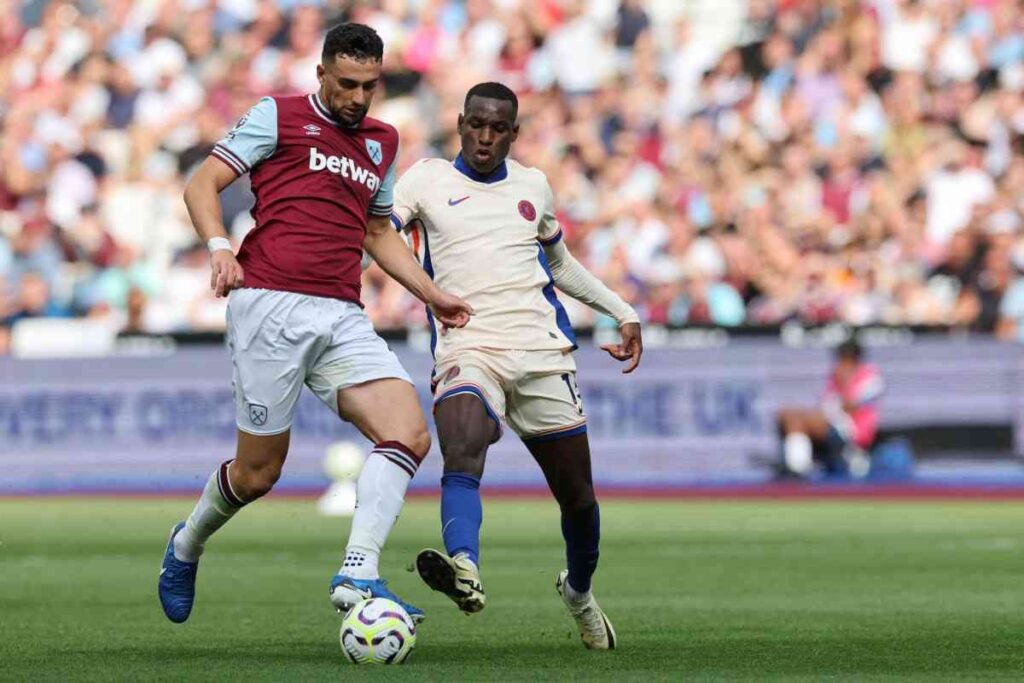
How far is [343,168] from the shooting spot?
7.55 m

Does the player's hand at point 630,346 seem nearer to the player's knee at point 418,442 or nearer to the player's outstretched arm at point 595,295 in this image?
the player's outstretched arm at point 595,295

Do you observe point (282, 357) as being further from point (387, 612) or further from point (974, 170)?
point (974, 170)

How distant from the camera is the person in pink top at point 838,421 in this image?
1922 cm

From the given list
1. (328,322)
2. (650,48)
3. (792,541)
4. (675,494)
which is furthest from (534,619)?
(650,48)

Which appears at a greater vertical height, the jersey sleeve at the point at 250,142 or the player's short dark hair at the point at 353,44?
the player's short dark hair at the point at 353,44

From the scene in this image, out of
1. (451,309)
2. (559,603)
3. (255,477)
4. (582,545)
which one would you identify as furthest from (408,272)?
(559,603)

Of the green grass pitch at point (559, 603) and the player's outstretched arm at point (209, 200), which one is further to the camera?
the player's outstretched arm at point (209, 200)

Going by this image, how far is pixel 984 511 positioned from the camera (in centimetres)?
1745

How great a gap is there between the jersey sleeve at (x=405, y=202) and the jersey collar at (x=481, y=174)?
0.18 metres

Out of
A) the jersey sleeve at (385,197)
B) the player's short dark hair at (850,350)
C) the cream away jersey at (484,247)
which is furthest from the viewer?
the player's short dark hair at (850,350)

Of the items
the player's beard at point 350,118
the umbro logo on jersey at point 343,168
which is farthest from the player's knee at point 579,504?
the player's beard at point 350,118

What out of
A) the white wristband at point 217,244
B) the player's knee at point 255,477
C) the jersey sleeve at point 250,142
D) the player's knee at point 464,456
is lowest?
the player's knee at point 255,477

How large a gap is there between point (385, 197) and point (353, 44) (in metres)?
0.71

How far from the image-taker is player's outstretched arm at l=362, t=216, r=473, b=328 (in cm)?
740
